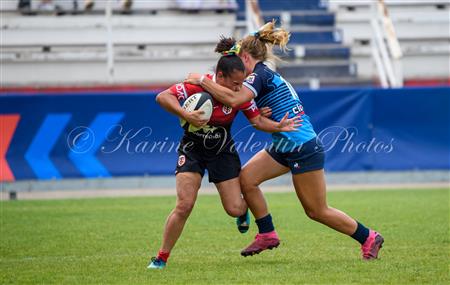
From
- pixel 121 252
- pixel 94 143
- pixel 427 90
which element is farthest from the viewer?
pixel 427 90

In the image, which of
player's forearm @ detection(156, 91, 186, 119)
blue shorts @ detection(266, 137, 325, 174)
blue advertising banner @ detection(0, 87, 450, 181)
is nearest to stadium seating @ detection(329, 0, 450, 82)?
blue advertising banner @ detection(0, 87, 450, 181)

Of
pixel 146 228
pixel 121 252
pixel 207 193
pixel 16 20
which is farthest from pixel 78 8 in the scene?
pixel 121 252

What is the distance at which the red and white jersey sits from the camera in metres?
7.69

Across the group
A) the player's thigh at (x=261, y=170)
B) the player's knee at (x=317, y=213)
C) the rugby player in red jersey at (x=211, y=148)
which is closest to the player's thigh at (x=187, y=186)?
the rugby player in red jersey at (x=211, y=148)

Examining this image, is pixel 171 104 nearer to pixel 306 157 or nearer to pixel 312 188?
pixel 306 157

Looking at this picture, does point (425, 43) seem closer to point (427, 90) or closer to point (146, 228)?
point (427, 90)

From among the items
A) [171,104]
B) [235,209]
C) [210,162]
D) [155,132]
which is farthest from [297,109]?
[155,132]

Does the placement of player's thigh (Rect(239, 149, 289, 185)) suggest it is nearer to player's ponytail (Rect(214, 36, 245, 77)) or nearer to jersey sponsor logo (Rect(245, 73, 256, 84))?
jersey sponsor logo (Rect(245, 73, 256, 84))

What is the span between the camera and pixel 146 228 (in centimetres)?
1079

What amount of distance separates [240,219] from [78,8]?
582 inches

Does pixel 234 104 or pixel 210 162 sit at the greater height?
pixel 234 104

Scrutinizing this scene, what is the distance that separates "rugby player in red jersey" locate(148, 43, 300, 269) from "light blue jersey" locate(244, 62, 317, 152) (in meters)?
0.12

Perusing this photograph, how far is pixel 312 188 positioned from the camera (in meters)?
7.79

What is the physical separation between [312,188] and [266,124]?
0.68m
